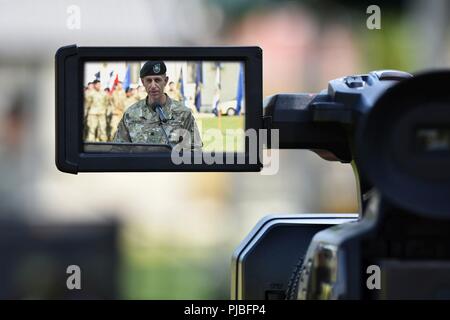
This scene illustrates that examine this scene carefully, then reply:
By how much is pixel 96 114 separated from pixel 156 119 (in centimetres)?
11

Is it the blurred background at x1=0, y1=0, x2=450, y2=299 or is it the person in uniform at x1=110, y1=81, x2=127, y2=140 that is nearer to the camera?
the person in uniform at x1=110, y1=81, x2=127, y2=140

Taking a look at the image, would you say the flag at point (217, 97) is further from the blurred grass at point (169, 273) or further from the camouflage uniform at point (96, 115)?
the blurred grass at point (169, 273)

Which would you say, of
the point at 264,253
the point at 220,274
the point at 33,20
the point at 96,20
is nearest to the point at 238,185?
the point at 220,274

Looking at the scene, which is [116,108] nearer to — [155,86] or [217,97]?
[155,86]

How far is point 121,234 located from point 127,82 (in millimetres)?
4819

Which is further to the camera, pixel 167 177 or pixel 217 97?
pixel 167 177

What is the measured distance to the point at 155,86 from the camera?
228 cm

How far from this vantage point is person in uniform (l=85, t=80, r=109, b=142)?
224cm

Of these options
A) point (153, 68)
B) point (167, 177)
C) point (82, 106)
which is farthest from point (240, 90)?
point (167, 177)

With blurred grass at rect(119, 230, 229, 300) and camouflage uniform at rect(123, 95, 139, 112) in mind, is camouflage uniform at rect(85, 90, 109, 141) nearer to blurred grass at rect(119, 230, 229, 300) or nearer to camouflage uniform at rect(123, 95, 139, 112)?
camouflage uniform at rect(123, 95, 139, 112)

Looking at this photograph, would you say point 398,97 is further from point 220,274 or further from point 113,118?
point 220,274

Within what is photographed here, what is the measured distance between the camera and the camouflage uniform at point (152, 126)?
2244mm

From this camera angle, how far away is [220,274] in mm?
6984

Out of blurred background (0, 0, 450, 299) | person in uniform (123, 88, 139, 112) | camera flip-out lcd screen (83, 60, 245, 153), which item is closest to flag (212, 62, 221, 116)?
camera flip-out lcd screen (83, 60, 245, 153)
